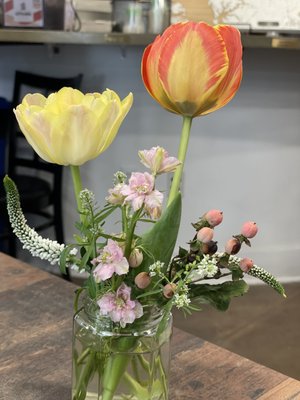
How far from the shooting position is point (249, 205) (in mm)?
2836

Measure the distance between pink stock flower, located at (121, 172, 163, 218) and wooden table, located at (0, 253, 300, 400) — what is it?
0.38 metres

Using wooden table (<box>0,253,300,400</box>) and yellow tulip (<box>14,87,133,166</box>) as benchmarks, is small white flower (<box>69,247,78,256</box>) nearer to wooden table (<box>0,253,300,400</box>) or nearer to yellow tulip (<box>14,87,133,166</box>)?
yellow tulip (<box>14,87,133,166</box>)

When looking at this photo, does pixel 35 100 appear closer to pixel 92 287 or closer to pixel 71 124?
pixel 71 124

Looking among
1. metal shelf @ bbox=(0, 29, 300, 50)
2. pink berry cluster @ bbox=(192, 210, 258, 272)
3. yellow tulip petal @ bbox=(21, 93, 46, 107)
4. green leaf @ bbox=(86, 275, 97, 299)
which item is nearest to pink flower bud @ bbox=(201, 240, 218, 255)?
pink berry cluster @ bbox=(192, 210, 258, 272)

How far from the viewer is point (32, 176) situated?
2.70 m

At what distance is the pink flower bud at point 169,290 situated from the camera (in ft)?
1.93

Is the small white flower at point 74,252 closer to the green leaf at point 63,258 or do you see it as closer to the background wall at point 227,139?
the green leaf at point 63,258

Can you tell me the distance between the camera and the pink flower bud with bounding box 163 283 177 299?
0.59 m

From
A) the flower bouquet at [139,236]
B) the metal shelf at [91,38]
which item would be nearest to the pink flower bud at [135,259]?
the flower bouquet at [139,236]

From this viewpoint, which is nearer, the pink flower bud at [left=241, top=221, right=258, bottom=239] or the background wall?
the pink flower bud at [left=241, top=221, right=258, bottom=239]

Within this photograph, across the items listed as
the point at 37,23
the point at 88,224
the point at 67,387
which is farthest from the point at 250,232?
the point at 37,23

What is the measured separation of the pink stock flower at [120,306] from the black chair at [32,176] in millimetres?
1824

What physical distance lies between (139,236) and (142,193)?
89 millimetres

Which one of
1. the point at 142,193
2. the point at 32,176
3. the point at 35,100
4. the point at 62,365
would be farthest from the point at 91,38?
the point at 142,193
